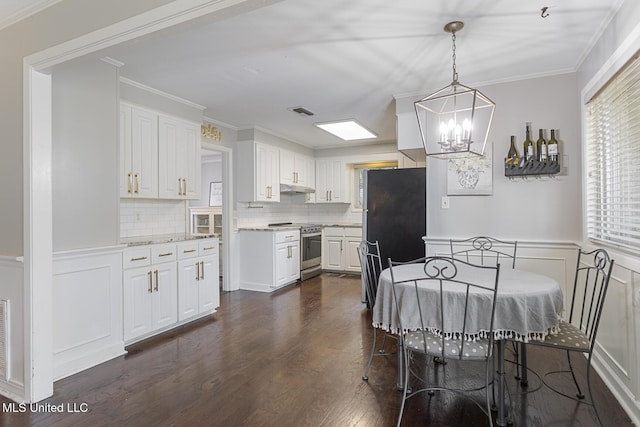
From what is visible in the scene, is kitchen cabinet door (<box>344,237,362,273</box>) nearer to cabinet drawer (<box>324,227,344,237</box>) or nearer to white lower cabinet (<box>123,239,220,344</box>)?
cabinet drawer (<box>324,227,344,237</box>)

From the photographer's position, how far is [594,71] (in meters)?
2.65

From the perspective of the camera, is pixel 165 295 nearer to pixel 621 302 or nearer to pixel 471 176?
pixel 471 176

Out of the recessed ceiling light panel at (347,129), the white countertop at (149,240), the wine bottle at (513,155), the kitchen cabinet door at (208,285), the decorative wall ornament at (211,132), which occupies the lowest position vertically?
the kitchen cabinet door at (208,285)

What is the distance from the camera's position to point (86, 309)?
263 centimetres

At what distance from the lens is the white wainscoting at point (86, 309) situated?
246cm

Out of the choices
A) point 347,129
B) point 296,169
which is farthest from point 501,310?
point 296,169

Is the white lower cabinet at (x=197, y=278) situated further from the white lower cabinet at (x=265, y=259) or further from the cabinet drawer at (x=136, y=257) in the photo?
the white lower cabinet at (x=265, y=259)

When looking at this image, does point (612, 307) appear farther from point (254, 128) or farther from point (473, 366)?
point (254, 128)

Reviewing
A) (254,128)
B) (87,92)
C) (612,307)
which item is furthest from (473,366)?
(254,128)

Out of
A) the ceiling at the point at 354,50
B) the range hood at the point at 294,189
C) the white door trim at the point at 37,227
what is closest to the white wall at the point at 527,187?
the ceiling at the point at 354,50

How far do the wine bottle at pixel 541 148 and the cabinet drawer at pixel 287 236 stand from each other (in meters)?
3.35

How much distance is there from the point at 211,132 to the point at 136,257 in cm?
224

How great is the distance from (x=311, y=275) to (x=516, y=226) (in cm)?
355

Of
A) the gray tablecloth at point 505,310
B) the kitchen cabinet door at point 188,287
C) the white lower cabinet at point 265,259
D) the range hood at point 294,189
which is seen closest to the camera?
the gray tablecloth at point 505,310
